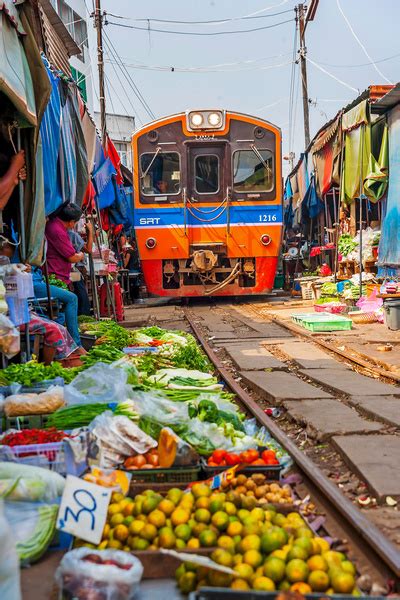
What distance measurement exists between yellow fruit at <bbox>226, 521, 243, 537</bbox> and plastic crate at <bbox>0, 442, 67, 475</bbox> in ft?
3.23

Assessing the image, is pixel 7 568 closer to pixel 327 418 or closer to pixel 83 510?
pixel 83 510

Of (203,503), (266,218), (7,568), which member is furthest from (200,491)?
(266,218)

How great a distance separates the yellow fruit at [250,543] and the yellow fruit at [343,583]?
33cm

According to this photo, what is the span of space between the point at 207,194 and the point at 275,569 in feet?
39.5

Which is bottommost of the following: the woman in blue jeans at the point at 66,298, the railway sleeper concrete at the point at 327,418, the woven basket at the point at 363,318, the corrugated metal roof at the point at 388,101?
the woven basket at the point at 363,318

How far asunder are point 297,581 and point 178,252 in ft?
38.0

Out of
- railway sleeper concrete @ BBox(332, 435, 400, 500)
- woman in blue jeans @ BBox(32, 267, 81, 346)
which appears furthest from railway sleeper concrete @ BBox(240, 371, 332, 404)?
woman in blue jeans @ BBox(32, 267, 81, 346)

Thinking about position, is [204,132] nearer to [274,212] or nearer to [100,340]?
[274,212]

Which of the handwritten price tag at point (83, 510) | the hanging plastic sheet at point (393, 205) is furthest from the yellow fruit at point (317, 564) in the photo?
the hanging plastic sheet at point (393, 205)

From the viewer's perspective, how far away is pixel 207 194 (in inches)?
539

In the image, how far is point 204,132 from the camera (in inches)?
536

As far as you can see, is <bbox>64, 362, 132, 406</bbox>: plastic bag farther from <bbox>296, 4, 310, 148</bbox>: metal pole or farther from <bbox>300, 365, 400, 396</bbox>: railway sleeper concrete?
<bbox>296, 4, 310, 148</bbox>: metal pole

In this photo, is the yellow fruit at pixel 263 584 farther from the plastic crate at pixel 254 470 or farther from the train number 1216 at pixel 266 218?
the train number 1216 at pixel 266 218

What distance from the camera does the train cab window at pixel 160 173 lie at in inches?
539
